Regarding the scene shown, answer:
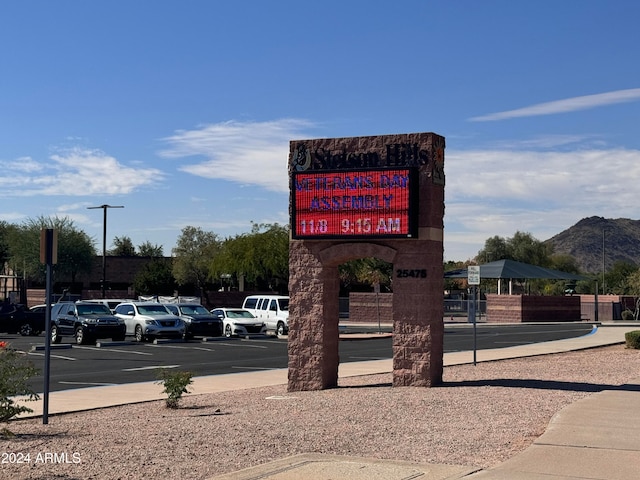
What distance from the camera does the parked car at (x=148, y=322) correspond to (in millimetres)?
37062

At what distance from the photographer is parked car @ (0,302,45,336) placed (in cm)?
4259

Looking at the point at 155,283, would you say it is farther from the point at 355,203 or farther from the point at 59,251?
the point at 355,203

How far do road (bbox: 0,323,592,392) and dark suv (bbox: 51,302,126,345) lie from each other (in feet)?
3.54

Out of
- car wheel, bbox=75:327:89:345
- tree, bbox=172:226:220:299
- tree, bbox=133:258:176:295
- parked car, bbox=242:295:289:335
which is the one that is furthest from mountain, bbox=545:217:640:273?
car wheel, bbox=75:327:89:345

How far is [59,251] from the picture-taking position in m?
76.9

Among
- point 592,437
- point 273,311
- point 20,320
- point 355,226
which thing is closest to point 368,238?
point 355,226

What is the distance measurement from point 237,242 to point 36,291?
15.8 metres

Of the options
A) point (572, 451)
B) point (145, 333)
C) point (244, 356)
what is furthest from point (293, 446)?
point (145, 333)

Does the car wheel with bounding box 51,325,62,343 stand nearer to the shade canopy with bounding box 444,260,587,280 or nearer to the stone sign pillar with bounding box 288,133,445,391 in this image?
the stone sign pillar with bounding box 288,133,445,391

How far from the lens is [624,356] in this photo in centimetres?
2831

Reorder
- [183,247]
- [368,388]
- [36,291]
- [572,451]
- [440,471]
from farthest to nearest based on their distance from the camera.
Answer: [183,247] < [36,291] < [368,388] < [572,451] < [440,471]

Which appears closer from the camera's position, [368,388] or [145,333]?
[368,388]

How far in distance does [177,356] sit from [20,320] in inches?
627

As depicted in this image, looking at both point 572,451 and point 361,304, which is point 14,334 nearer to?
point 361,304
